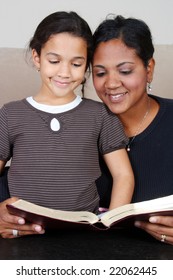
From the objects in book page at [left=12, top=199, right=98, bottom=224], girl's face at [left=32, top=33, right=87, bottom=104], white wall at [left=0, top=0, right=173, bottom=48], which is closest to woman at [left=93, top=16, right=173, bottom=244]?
girl's face at [left=32, top=33, right=87, bottom=104]

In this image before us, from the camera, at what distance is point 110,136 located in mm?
1399

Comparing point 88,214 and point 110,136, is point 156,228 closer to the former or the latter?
point 88,214

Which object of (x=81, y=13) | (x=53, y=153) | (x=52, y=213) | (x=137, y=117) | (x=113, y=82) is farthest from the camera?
(x=81, y=13)

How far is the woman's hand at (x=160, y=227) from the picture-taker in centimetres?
107

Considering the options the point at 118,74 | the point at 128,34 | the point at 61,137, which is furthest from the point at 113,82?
the point at 61,137

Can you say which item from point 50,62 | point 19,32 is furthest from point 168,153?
point 19,32

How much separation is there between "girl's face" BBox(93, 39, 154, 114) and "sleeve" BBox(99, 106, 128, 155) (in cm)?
5

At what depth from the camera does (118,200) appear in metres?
1.37

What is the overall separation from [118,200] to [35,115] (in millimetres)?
365

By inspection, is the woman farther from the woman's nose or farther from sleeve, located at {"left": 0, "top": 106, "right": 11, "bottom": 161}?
sleeve, located at {"left": 0, "top": 106, "right": 11, "bottom": 161}

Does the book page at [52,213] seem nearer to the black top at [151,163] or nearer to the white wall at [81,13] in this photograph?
the black top at [151,163]

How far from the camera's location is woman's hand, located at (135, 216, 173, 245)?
1069 millimetres

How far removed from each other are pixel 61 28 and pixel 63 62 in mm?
112

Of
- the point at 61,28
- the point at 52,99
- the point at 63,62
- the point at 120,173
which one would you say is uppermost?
the point at 61,28
